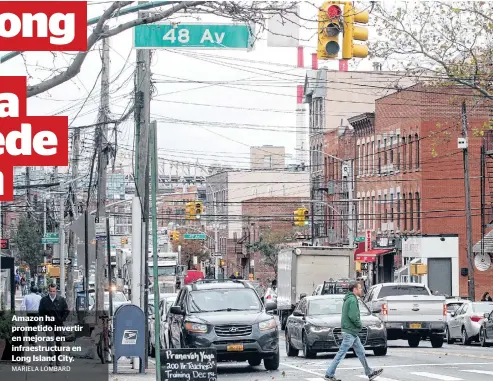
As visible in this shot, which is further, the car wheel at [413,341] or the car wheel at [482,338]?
the car wheel at [413,341]

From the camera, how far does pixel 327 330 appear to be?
29.2 metres

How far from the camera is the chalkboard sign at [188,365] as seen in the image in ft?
51.3

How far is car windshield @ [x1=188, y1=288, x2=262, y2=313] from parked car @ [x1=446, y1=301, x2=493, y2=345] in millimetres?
12914

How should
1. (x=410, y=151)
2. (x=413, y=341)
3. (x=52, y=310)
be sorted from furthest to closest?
(x=410, y=151)
(x=413, y=341)
(x=52, y=310)

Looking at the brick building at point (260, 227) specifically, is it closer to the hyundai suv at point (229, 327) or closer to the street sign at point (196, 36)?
the hyundai suv at point (229, 327)

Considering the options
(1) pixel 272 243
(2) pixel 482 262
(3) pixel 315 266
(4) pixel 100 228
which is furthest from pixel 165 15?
(1) pixel 272 243

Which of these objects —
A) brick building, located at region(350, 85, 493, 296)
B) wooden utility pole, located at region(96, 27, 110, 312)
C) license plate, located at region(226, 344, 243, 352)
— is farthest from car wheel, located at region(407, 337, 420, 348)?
brick building, located at region(350, 85, 493, 296)

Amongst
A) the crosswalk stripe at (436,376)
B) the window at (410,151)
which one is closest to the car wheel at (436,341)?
the crosswalk stripe at (436,376)

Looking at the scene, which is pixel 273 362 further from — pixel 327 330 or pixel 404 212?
pixel 404 212

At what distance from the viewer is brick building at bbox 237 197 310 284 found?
110050 millimetres

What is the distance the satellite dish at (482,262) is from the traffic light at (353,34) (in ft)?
131

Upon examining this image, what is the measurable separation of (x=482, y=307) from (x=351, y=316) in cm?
1756

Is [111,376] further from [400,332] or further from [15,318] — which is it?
[400,332]
